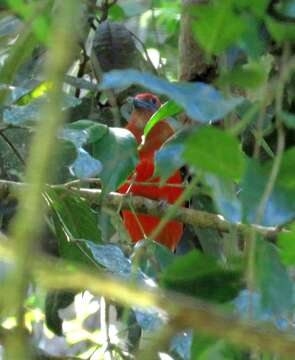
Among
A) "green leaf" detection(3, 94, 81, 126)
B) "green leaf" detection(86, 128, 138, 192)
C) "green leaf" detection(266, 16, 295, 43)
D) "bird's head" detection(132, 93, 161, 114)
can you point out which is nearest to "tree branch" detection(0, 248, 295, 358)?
"green leaf" detection(266, 16, 295, 43)

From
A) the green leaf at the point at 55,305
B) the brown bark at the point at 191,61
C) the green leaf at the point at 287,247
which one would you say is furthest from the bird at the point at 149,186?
the green leaf at the point at 287,247

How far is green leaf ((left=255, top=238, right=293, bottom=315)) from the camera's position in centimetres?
65

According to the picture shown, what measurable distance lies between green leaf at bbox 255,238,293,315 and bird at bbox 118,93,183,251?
6.15ft

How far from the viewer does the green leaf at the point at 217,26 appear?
0.63m

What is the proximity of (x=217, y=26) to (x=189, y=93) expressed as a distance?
5 cm

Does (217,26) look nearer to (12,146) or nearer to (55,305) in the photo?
(12,146)

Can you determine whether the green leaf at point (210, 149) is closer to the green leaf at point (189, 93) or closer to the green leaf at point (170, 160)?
the green leaf at point (189, 93)

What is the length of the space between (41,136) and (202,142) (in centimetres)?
15

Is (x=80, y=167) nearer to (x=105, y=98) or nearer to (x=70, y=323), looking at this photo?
(x=105, y=98)

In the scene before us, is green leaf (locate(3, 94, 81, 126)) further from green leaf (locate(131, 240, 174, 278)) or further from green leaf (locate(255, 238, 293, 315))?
green leaf (locate(255, 238, 293, 315))

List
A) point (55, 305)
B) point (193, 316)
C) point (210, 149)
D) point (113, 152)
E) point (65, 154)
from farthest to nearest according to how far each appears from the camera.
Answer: point (55, 305) < point (65, 154) < point (113, 152) < point (210, 149) < point (193, 316)

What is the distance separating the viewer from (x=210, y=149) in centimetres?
60

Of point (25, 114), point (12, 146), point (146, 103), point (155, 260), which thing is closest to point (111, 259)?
point (155, 260)

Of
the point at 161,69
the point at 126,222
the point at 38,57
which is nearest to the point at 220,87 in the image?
the point at 38,57
